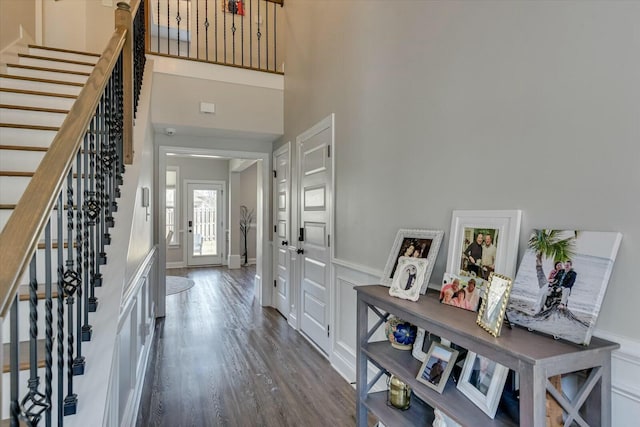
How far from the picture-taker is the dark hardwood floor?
236 centimetres

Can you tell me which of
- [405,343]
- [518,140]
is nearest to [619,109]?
[518,140]

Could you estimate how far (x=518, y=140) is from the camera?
1474 millimetres

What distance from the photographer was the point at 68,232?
4.04ft

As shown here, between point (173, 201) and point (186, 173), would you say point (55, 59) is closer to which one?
point (186, 173)

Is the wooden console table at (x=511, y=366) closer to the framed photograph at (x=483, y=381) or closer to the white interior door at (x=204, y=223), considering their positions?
the framed photograph at (x=483, y=381)

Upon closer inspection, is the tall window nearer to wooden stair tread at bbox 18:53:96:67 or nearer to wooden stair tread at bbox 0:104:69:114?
wooden stair tread at bbox 18:53:96:67

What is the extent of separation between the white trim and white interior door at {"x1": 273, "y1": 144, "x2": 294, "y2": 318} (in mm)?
835

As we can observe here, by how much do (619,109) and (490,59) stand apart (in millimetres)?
627

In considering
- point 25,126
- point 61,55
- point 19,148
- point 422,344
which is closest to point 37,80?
point 25,126

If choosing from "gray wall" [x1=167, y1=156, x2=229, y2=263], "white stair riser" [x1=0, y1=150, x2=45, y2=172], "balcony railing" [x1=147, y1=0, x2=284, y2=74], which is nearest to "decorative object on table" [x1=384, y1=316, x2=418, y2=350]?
"white stair riser" [x1=0, y1=150, x2=45, y2=172]

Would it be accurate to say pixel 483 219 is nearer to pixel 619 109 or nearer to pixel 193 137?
pixel 619 109

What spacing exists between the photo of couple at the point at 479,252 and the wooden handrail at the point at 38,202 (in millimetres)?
1572

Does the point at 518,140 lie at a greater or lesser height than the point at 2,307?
greater

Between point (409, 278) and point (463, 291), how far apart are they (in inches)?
12.1
